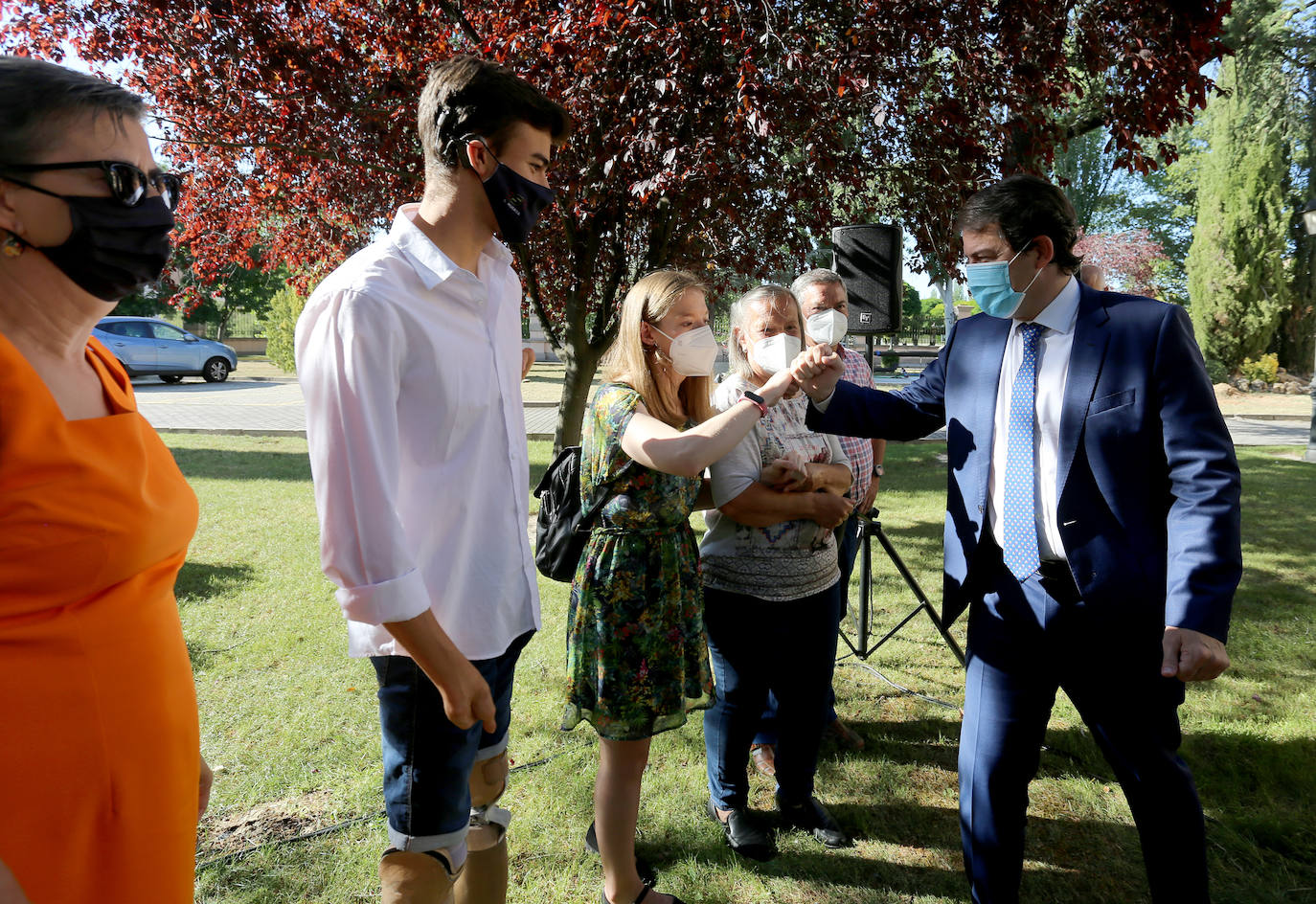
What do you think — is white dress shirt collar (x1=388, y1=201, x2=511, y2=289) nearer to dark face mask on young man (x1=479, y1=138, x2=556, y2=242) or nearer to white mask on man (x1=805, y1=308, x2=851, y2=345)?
dark face mask on young man (x1=479, y1=138, x2=556, y2=242)

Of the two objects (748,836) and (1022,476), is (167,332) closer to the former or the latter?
(748,836)

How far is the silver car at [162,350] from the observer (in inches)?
753

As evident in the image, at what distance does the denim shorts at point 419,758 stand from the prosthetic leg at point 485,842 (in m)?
0.28

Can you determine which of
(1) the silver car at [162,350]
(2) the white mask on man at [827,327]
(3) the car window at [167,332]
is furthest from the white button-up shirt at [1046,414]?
(3) the car window at [167,332]

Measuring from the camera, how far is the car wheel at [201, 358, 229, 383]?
21328 mm

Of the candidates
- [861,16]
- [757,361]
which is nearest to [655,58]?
[861,16]

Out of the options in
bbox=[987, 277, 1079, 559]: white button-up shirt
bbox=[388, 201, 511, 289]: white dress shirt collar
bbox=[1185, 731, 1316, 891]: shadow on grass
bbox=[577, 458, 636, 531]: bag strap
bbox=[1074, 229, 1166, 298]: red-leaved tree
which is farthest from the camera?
bbox=[1074, 229, 1166, 298]: red-leaved tree

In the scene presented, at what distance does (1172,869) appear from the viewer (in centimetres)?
193

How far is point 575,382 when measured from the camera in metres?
7.10

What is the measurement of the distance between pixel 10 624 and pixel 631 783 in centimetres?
165

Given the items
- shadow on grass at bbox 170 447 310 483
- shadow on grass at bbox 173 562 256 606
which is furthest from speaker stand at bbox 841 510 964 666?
shadow on grass at bbox 170 447 310 483

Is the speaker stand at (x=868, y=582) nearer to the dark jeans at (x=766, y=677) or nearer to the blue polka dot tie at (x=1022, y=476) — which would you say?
the dark jeans at (x=766, y=677)

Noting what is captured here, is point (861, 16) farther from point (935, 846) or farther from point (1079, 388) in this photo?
point (935, 846)

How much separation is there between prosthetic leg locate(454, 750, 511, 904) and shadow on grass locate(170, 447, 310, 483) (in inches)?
329
